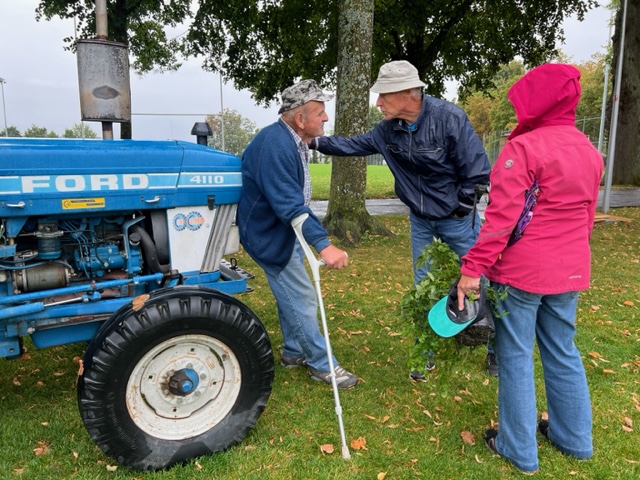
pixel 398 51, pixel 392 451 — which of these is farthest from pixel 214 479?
pixel 398 51

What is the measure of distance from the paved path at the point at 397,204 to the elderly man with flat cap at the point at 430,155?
8742 mm

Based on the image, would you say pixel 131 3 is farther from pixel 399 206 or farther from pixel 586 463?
pixel 586 463

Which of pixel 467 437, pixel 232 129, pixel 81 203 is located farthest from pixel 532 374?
pixel 232 129

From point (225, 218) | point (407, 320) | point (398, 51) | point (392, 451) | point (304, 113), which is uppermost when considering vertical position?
point (398, 51)

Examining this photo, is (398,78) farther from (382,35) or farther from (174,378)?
(382,35)

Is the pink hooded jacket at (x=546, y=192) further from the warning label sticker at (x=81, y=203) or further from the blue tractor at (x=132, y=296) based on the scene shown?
the warning label sticker at (x=81, y=203)

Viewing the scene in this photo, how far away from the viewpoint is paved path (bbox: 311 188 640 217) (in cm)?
1343

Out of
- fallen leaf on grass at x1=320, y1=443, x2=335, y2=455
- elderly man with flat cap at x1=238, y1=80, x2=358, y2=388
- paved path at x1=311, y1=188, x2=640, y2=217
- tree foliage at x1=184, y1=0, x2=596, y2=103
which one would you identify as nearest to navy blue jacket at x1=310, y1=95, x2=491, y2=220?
elderly man with flat cap at x1=238, y1=80, x2=358, y2=388

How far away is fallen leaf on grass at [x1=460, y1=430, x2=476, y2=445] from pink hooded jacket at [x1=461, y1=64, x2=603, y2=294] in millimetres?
1104

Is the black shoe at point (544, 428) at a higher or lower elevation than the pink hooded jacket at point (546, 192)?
lower

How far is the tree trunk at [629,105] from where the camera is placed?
50.8 ft

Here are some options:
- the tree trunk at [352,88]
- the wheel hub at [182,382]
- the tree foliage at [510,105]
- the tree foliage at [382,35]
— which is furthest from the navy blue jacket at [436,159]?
the tree foliage at [510,105]

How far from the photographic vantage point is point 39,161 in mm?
2611

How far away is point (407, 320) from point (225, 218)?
128cm
